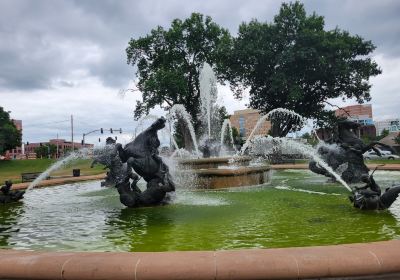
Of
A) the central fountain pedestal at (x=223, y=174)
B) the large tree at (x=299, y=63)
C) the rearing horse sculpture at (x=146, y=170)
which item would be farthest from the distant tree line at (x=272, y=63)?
the rearing horse sculpture at (x=146, y=170)

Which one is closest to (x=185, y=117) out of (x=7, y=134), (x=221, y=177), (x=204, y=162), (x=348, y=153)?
(x=204, y=162)

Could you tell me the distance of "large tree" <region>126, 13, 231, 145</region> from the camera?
1854 inches

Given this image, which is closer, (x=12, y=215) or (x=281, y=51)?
(x=12, y=215)

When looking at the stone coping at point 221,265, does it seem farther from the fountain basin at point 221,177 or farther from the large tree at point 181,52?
the large tree at point 181,52

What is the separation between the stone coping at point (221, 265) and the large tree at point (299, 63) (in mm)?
34635

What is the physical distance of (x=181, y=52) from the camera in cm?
4822

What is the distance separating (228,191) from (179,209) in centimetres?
382

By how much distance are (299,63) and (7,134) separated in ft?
166

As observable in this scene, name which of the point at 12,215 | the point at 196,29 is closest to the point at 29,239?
the point at 12,215

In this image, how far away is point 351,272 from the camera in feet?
11.8

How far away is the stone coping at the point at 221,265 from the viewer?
3566 millimetres

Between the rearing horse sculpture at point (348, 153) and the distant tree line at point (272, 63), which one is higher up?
the distant tree line at point (272, 63)

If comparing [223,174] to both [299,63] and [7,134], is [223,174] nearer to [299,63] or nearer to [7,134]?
[299,63]

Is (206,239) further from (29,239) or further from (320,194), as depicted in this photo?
(320,194)
